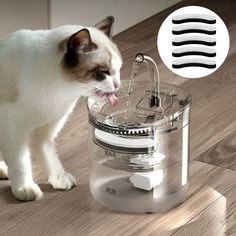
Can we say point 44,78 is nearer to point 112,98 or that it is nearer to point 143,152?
point 112,98

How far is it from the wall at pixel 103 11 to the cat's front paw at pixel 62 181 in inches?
35.9

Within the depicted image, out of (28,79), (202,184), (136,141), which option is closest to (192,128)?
(202,184)

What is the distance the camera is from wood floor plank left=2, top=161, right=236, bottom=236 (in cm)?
176

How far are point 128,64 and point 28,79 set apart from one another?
1035mm

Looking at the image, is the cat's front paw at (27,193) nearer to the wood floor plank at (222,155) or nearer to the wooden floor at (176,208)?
the wooden floor at (176,208)

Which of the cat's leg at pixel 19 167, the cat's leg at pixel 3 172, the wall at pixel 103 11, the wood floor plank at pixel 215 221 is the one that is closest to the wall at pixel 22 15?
the wall at pixel 103 11

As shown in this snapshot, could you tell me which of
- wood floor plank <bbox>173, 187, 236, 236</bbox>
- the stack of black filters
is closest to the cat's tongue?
wood floor plank <bbox>173, 187, 236, 236</bbox>

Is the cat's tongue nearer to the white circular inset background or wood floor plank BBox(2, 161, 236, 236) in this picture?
wood floor plank BBox(2, 161, 236, 236)

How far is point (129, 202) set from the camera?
1843mm

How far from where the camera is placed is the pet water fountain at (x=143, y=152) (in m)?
1.84

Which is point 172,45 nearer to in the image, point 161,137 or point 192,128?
point 192,128

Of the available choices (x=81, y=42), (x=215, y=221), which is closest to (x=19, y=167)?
(x=81, y=42)

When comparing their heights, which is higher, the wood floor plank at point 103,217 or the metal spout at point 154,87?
the metal spout at point 154,87

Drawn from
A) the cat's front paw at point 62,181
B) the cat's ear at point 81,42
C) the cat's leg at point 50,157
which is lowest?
the cat's front paw at point 62,181
